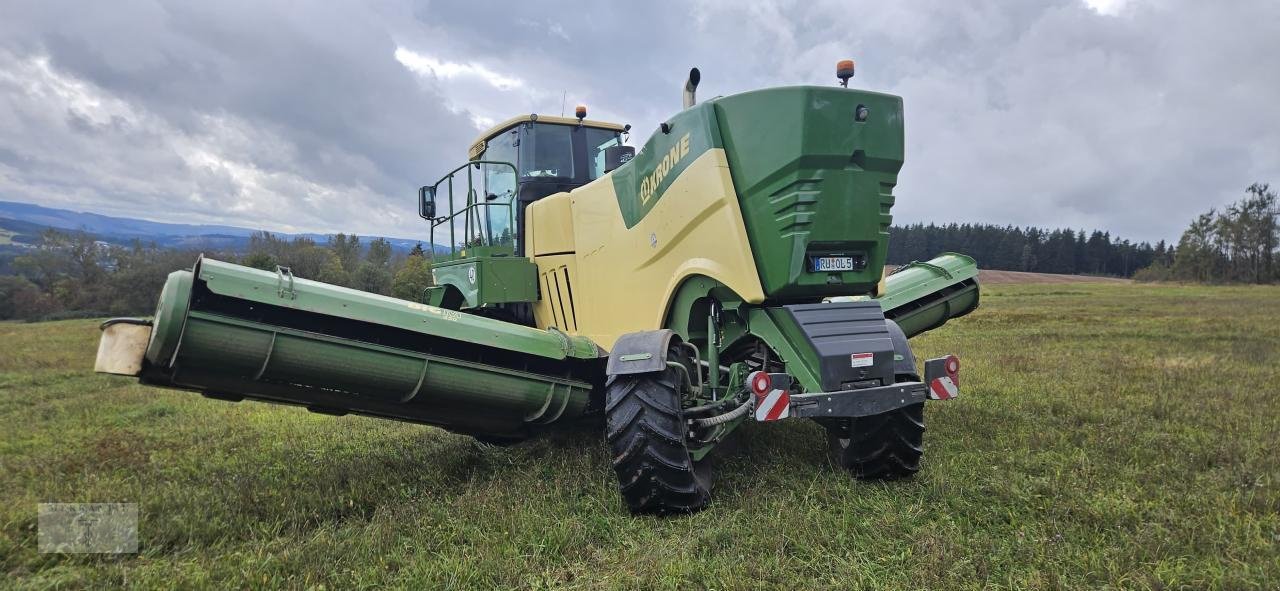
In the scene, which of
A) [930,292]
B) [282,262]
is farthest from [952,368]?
[282,262]

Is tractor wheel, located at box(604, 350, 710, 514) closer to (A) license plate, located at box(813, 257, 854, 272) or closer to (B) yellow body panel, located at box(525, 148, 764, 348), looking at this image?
(B) yellow body panel, located at box(525, 148, 764, 348)

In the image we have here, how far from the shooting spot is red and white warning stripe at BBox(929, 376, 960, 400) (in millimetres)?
4035

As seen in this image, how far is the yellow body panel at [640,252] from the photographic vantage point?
155 inches

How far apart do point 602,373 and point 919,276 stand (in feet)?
10.3

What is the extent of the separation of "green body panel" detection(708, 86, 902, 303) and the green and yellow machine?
0.01 m

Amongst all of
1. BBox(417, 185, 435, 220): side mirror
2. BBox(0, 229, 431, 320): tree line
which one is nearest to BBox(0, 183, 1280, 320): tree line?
BBox(0, 229, 431, 320): tree line

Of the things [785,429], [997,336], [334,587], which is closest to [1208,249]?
[997,336]

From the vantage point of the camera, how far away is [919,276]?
20.2 ft

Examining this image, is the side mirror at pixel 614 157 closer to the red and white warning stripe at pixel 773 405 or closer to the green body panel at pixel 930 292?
the green body panel at pixel 930 292

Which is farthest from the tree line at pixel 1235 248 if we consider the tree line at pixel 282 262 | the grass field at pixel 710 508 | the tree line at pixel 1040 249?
the grass field at pixel 710 508

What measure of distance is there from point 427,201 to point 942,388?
572cm

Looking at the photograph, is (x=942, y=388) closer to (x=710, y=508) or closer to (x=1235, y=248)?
(x=710, y=508)

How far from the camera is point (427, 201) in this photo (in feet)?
24.8
